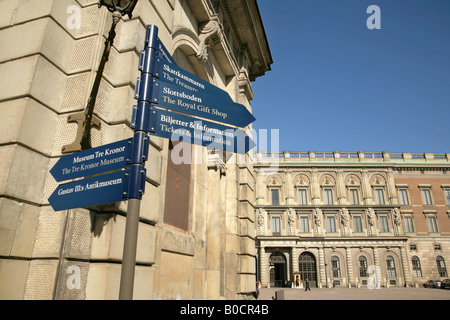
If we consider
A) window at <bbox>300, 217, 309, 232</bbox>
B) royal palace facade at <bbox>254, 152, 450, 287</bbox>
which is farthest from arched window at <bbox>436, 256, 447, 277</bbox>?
window at <bbox>300, 217, 309, 232</bbox>

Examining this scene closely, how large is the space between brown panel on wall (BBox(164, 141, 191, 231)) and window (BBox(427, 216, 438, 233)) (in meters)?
49.7

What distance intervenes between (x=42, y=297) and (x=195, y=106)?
2633mm

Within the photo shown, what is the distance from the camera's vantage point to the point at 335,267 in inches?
1711

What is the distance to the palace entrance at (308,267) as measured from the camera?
43456mm

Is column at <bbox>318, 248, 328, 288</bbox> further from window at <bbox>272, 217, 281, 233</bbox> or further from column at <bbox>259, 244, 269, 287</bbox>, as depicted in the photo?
column at <bbox>259, 244, 269, 287</bbox>

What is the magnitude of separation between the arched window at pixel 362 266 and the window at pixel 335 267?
2.91 metres

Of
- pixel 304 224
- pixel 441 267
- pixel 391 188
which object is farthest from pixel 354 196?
pixel 441 267

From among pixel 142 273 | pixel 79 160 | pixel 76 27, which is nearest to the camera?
pixel 79 160

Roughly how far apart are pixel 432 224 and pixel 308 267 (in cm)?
1979

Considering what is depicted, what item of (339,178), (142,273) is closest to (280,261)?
(339,178)

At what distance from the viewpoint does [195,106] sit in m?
3.40
